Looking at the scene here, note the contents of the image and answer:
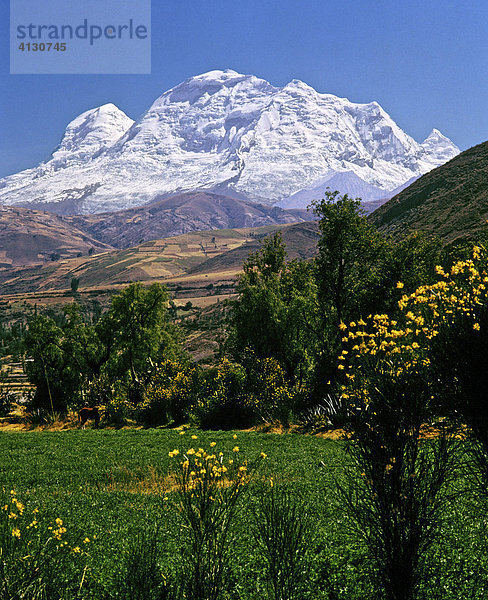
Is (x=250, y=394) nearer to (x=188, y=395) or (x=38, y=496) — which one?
(x=188, y=395)

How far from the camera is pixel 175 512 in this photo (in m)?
8.59

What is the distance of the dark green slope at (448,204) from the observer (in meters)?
62.1

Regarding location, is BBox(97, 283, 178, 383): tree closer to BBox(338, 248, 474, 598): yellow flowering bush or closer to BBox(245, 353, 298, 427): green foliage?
BBox(245, 353, 298, 427): green foliage

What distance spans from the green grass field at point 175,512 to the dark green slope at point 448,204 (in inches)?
1991

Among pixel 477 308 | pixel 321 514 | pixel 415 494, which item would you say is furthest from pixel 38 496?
pixel 477 308

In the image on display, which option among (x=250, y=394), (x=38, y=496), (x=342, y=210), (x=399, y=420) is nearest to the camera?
(x=399, y=420)

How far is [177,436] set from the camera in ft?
54.0

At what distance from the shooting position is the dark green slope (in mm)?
62094

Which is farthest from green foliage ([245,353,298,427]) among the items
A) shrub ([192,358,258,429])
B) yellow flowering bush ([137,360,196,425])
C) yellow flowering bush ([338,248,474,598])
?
yellow flowering bush ([338,248,474,598])

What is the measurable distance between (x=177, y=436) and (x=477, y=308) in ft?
44.3

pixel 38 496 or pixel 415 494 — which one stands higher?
pixel 415 494

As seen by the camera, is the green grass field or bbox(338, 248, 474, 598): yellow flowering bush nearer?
bbox(338, 248, 474, 598): yellow flowering bush

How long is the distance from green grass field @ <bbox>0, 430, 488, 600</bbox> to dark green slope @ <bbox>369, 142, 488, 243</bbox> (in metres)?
50.6

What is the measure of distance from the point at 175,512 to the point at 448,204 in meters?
77.4
